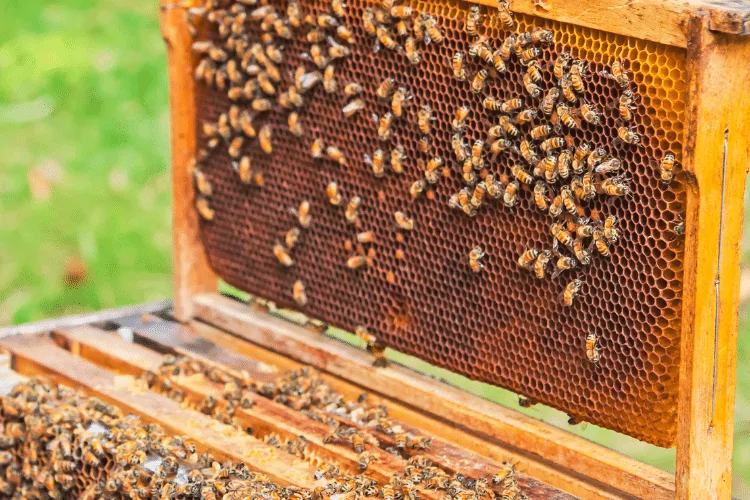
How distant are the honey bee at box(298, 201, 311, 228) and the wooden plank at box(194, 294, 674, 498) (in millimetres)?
534

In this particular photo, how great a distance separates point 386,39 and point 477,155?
1.86ft

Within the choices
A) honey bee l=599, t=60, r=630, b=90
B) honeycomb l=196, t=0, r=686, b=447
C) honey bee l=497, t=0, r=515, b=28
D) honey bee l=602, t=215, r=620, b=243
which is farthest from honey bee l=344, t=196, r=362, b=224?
honey bee l=599, t=60, r=630, b=90

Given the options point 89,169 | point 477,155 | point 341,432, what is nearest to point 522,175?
point 477,155

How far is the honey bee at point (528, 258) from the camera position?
3.61 m

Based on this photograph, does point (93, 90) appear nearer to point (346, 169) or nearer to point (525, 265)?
point (346, 169)

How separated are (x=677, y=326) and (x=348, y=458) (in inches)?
47.7

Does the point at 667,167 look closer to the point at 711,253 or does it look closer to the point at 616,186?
the point at 616,186

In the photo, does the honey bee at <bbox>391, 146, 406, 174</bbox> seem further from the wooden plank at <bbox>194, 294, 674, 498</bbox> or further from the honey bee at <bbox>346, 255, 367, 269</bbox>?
the wooden plank at <bbox>194, 294, 674, 498</bbox>

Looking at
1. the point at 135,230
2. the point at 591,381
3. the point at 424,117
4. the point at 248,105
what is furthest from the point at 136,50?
the point at 591,381

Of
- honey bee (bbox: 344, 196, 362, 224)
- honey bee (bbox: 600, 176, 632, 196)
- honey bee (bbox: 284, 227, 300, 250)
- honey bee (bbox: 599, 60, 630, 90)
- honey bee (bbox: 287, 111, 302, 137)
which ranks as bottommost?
honey bee (bbox: 284, 227, 300, 250)

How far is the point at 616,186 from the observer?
3262 mm

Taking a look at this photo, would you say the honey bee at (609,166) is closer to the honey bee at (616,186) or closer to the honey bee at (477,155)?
the honey bee at (616,186)

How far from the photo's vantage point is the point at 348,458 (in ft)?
12.3

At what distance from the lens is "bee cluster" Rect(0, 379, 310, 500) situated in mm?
3572
